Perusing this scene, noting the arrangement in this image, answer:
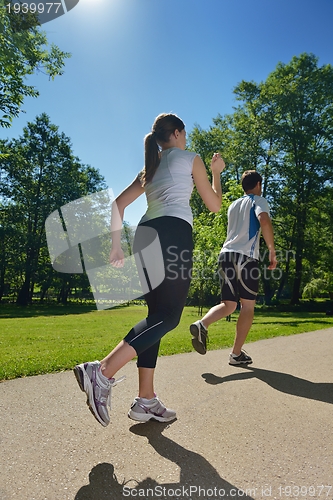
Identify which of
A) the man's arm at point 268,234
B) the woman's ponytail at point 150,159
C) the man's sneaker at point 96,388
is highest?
the woman's ponytail at point 150,159

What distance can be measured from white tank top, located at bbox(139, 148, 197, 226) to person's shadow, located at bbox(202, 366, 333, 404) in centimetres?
159

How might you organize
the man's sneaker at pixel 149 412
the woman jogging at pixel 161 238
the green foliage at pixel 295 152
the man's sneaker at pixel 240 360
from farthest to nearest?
the green foliage at pixel 295 152 → the man's sneaker at pixel 240 360 → the man's sneaker at pixel 149 412 → the woman jogging at pixel 161 238

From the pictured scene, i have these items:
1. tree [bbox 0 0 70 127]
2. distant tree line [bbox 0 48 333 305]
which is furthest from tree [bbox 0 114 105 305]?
tree [bbox 0 0 70 127]

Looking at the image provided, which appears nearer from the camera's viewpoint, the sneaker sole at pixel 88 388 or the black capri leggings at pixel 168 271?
the sneaker sole at pixel 88 388

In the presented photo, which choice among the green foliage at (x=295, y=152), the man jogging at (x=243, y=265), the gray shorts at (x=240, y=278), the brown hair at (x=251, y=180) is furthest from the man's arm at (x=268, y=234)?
the green foliage at (x=295, y=152)

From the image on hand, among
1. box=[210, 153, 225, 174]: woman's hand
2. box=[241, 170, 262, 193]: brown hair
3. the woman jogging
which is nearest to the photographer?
the woman jogging

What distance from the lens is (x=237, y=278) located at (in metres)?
3.97

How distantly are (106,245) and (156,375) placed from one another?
107 ft

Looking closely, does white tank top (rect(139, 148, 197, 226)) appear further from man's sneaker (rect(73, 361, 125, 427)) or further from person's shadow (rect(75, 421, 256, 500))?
person's shadow (rect(75, 421, 256, 500))

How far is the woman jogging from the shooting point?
83.4 inches

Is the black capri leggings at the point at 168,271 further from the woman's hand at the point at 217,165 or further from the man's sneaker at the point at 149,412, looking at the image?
the woman's hand at the point at 217,165

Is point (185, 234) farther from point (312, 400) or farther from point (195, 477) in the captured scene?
point (312, 400)

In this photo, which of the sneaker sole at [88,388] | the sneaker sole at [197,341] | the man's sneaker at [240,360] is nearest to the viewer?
the sneaker sole at [88,388]

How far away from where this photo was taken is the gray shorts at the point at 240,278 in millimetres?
3939
